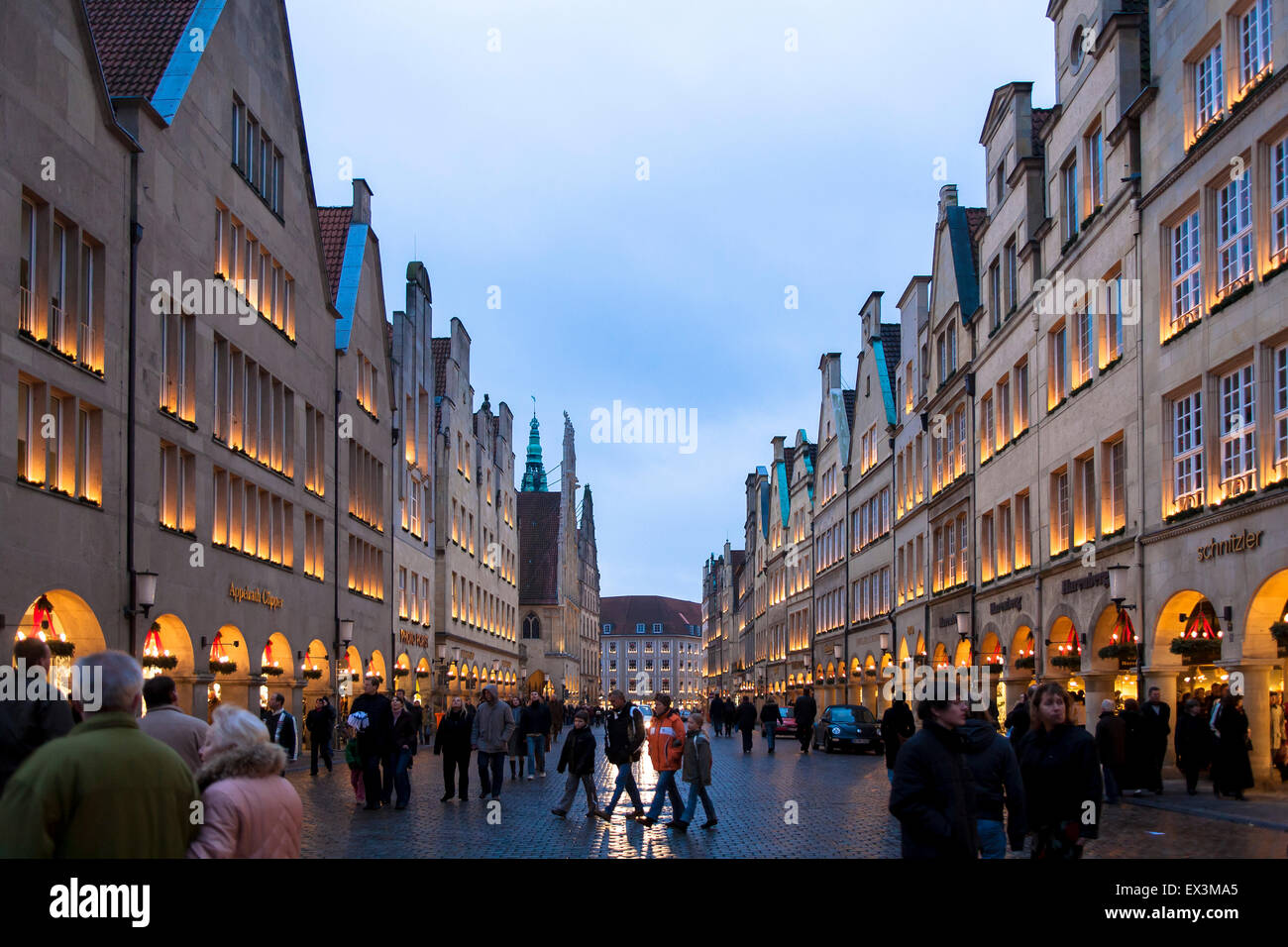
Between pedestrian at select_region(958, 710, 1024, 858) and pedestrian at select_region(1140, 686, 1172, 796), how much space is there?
14.1 metres

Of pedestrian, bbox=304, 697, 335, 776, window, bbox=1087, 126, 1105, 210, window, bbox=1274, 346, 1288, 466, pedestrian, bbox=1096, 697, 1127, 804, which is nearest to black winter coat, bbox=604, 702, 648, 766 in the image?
pedestrian, bbox=1096, 697, 1127, 804

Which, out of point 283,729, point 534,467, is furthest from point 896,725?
point 534,467

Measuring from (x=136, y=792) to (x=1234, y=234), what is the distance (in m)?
21.0

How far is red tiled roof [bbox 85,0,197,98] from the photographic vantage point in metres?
27.8

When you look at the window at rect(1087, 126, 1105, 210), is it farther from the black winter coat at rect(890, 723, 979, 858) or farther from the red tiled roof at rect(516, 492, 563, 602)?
the red tiled roof at rect(516, 492, 563, 602)

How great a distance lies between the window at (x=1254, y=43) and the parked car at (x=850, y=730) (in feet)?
79.8

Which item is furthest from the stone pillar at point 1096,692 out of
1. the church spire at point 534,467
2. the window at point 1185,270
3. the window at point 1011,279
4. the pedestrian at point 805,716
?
the church spire at point 534,467

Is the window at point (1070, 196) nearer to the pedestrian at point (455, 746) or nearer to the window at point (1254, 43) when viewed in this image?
the window at point (1254, 43)

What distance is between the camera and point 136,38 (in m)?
29.1

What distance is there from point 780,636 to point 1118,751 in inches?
2544

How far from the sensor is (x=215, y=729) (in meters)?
6.36

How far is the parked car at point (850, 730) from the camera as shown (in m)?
42.1

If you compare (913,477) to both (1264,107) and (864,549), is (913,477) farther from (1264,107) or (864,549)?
(1264,107)
